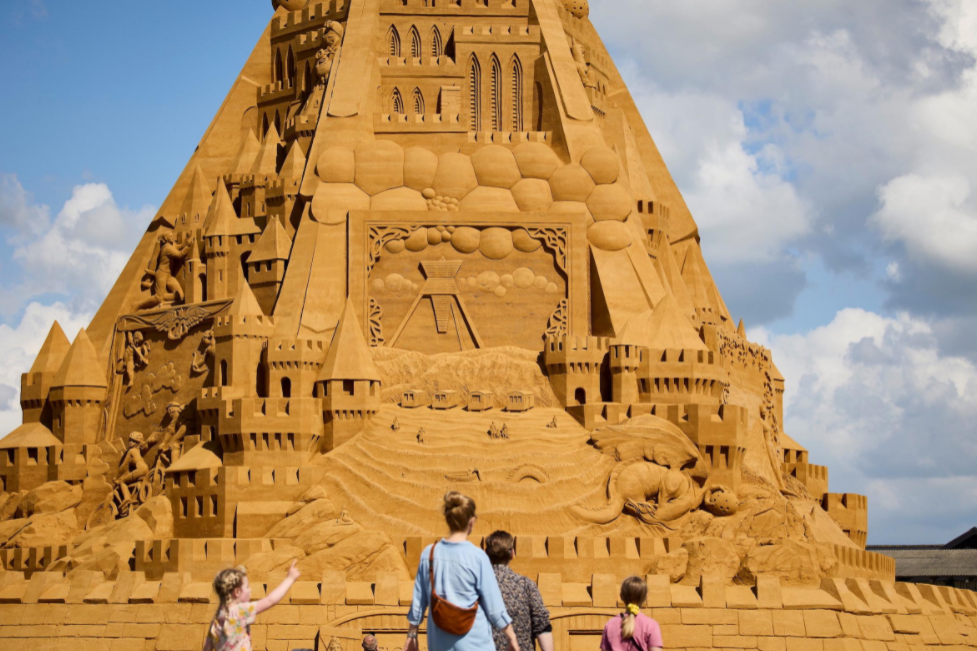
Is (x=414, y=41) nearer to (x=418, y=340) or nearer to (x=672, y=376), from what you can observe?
(x=418, y=340)

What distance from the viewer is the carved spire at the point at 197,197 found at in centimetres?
4441

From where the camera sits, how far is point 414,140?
4250 cm

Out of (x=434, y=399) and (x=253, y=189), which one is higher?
(x=253, y=189)

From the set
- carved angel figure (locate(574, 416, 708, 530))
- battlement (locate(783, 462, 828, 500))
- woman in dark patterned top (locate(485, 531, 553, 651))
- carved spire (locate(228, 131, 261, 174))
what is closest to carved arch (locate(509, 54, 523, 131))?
carved spire (locate(228, 131, 261, 174))

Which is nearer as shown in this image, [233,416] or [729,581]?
[729,581]

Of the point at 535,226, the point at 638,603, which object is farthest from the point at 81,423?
the point at 638,603

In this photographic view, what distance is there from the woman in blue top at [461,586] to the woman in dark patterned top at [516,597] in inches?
31.5

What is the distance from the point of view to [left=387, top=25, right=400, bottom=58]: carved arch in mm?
46094

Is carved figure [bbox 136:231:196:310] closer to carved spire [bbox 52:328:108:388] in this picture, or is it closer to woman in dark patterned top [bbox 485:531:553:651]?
carved spire [bbox 52:328:108:388]

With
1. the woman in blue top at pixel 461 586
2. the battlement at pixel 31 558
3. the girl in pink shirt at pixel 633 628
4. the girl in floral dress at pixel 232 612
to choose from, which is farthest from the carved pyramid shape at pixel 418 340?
the woman in blue top at pixel 461 586

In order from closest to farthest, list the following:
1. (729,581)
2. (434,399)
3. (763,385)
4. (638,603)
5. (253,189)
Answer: (638,603) < (729,581) < (434,399) < (253,189) < (763,385)

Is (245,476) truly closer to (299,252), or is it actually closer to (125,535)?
(125,535)

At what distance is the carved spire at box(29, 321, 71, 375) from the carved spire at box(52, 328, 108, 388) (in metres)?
0.92

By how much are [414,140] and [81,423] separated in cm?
1325
